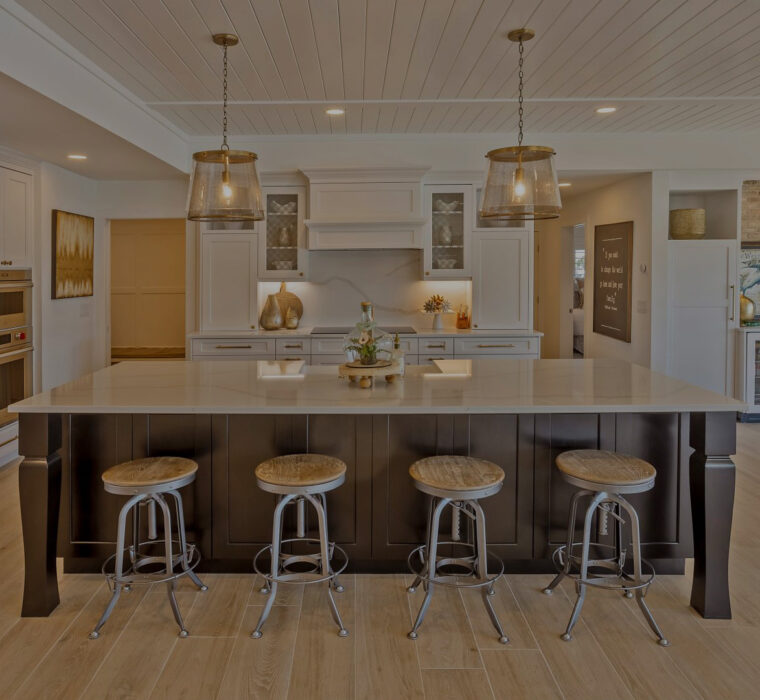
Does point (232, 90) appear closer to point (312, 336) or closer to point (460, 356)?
point (312, 336)

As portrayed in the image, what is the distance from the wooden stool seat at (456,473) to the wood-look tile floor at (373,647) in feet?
1.88

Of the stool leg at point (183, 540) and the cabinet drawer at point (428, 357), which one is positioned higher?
the cabinet drawer at point (428, 357)

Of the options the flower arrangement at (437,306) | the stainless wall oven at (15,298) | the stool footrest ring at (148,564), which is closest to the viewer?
the stool footrest ring at (148,564)

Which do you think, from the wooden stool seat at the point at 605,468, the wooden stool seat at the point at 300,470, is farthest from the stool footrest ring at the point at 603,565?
the wooden stool seat at the point at 300,470

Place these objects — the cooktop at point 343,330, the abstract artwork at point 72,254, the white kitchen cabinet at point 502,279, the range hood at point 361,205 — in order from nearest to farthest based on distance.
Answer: the abstract artwork at point 72,254
the range hood at point 361,205
the cooktop at point 343,330
the white kitchen cabinet at point 502,279

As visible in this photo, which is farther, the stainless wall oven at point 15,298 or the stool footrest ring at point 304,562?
the stainless wall oven at point 15,298

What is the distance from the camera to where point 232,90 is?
14.5ft

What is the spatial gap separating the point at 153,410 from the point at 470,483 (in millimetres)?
1274

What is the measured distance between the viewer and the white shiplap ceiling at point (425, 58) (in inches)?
125

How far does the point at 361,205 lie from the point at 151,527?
12.1ft

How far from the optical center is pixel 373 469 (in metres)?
2.99

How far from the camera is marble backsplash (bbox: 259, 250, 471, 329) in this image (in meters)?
6.37

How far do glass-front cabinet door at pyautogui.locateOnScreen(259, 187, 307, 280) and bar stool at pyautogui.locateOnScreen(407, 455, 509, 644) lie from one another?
3.48 m

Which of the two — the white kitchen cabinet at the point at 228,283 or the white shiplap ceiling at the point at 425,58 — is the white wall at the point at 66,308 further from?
the white shiplap ceiling at the point at 425,58
